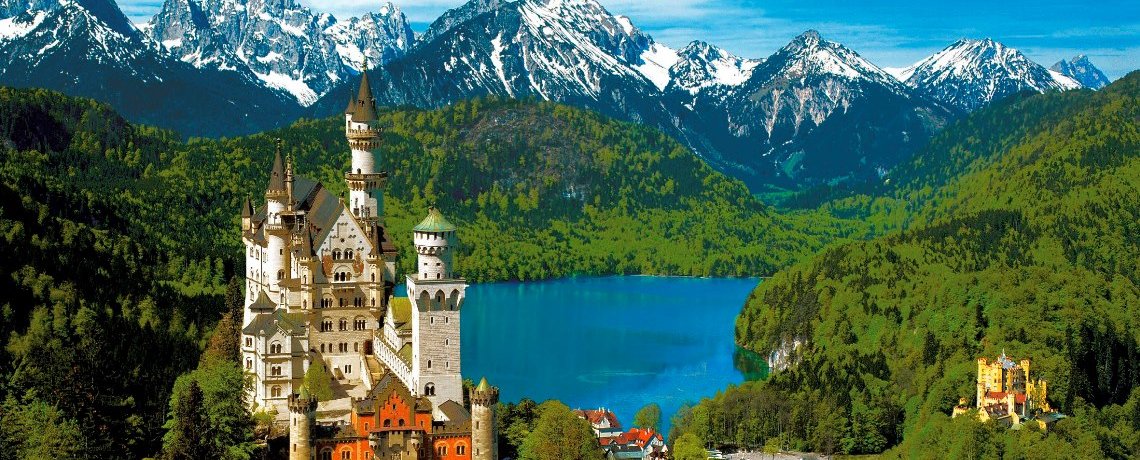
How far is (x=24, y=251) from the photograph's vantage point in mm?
140125

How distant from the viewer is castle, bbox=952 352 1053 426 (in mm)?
111812

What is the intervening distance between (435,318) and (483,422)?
679cm

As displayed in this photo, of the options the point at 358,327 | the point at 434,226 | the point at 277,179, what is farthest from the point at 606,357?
the point at 434,226

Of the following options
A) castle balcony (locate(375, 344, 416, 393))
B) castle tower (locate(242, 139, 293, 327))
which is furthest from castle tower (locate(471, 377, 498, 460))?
castle tower (locate(242, 139, 293, 327))

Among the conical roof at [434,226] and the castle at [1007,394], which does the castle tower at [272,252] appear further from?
the castle at [1007,394]

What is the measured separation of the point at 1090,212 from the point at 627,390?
78287 mm

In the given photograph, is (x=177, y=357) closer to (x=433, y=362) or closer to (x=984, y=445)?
(x=433, y=362)

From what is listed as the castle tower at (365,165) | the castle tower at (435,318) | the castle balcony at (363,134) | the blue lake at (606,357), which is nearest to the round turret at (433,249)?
the castle tower at (435,318)

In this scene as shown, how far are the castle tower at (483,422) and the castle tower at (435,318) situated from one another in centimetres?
307

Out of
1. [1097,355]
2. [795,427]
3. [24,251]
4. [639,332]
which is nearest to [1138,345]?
[1097,355]

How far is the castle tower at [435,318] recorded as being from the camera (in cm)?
9712

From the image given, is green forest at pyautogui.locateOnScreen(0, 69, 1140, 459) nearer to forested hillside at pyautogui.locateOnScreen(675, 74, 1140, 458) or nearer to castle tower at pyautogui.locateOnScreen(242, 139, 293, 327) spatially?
forested hillside at pyautogui.locateOnScreen(675, 74, 1140, 458)

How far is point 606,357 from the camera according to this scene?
527ft

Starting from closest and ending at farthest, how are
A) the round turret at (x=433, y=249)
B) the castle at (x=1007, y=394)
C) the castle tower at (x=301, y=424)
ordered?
the castle tower at (x=301, y=424)
the round turret at (x=433, y=249)
the castle at (x=1007, y=394)
